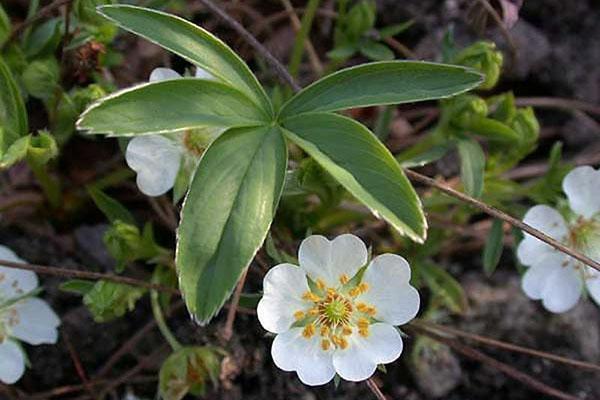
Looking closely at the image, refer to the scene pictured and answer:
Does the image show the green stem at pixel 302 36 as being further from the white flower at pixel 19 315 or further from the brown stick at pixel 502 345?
the white flower at pixel 19 315

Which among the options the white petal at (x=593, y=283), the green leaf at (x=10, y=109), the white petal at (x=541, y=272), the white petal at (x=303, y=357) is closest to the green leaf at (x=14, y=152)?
the green leaf at (x=10, y=109)

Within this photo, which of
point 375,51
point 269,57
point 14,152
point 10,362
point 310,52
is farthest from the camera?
point 310,52

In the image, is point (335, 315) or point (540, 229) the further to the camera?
point (540, 229)

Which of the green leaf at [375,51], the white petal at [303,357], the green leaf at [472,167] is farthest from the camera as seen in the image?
the green leaf at [375,51]

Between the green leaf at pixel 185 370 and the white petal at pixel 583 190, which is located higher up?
the white petal at pixel 583 190

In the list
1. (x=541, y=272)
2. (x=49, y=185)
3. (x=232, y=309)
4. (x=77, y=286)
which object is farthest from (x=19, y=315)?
(x=541, y=272)

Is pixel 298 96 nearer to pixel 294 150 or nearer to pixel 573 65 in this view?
pixel 294 150

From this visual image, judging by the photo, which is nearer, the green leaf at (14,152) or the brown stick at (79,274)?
the green leaf at (14,152)

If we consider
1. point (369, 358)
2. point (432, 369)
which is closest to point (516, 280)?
point (432, 369)

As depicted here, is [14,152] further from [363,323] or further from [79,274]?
[363,323]
